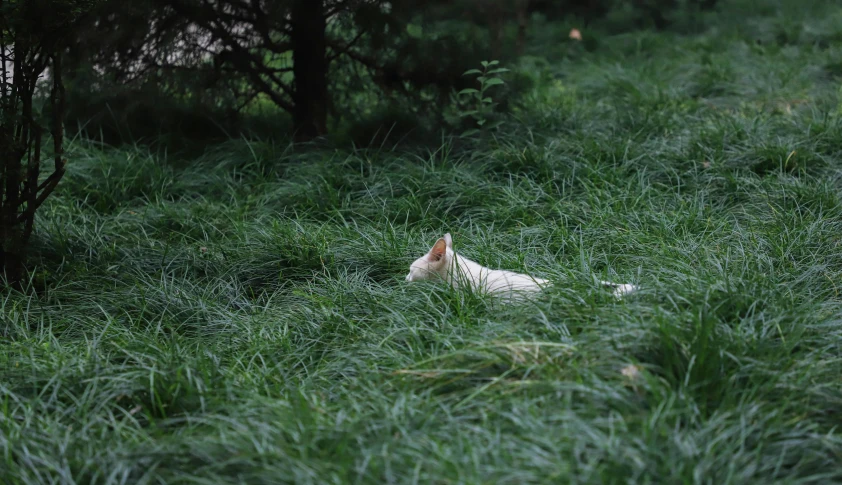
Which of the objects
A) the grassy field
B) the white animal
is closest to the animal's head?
the white animal

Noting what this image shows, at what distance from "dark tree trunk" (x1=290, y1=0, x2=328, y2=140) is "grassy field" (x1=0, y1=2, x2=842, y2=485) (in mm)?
312

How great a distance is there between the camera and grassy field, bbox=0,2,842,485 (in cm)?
203

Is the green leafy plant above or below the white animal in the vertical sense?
above

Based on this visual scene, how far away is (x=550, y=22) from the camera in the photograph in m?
9.40

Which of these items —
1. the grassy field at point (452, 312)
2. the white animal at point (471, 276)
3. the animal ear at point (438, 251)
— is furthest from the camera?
the animal ear at point (438, 251)

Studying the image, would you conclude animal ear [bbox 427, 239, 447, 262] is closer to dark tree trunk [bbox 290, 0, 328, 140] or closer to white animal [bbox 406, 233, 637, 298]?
white animal [bbox 406, 233, 637, 298]

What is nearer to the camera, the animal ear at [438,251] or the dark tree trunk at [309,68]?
the animal ear at [438,251]

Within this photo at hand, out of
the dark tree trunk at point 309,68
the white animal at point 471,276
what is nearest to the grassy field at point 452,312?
the white animal at point 471,276

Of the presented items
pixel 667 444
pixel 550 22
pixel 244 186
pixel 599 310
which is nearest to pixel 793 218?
pixel 599 310

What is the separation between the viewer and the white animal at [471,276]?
294 cm

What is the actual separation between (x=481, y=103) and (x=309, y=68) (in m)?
1.18

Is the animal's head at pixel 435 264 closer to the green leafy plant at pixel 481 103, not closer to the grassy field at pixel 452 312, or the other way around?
the grassy field at pixel 452 312

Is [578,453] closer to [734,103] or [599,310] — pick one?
[599,310]

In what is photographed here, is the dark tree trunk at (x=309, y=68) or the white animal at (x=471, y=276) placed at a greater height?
the dark tree trunk at (x=309, y=68)
